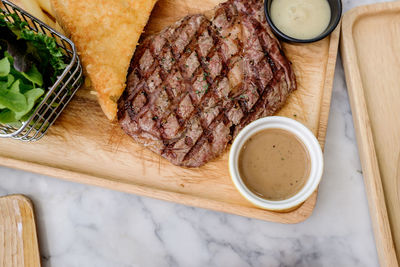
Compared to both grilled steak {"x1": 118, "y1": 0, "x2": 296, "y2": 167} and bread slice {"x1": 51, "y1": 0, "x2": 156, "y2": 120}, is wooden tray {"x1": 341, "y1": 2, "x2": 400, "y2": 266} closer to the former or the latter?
grilled steak {"x1": 118, "y1": 0, "x2": 296, "y2": 167}

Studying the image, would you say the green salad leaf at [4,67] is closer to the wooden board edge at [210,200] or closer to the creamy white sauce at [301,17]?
the wooden board edge at [210,200]

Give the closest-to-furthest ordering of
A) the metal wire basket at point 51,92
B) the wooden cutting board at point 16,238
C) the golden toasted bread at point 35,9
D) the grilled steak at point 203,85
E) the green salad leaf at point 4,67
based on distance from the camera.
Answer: the green salad leaf at point 4,67 → the metal wire basket at point 51,92 → the golden toasted bread at point 35,9 → the grilled steak at point 203,85 → the wooden cutting board at point 16,238

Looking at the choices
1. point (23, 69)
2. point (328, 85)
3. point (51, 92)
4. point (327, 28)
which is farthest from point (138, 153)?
point (327, 28)

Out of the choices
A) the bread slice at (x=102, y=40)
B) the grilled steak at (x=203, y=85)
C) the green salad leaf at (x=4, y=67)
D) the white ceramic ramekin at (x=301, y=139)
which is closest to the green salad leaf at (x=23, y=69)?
the green salad leaf at (x=4, y=67)

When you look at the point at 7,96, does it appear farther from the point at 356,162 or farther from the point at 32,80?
the point at 356,162

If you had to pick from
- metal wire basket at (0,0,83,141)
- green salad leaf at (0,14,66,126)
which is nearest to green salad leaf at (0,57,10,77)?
green salad leaf at (0,14,66,126)

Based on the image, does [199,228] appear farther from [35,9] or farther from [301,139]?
[35,9]
